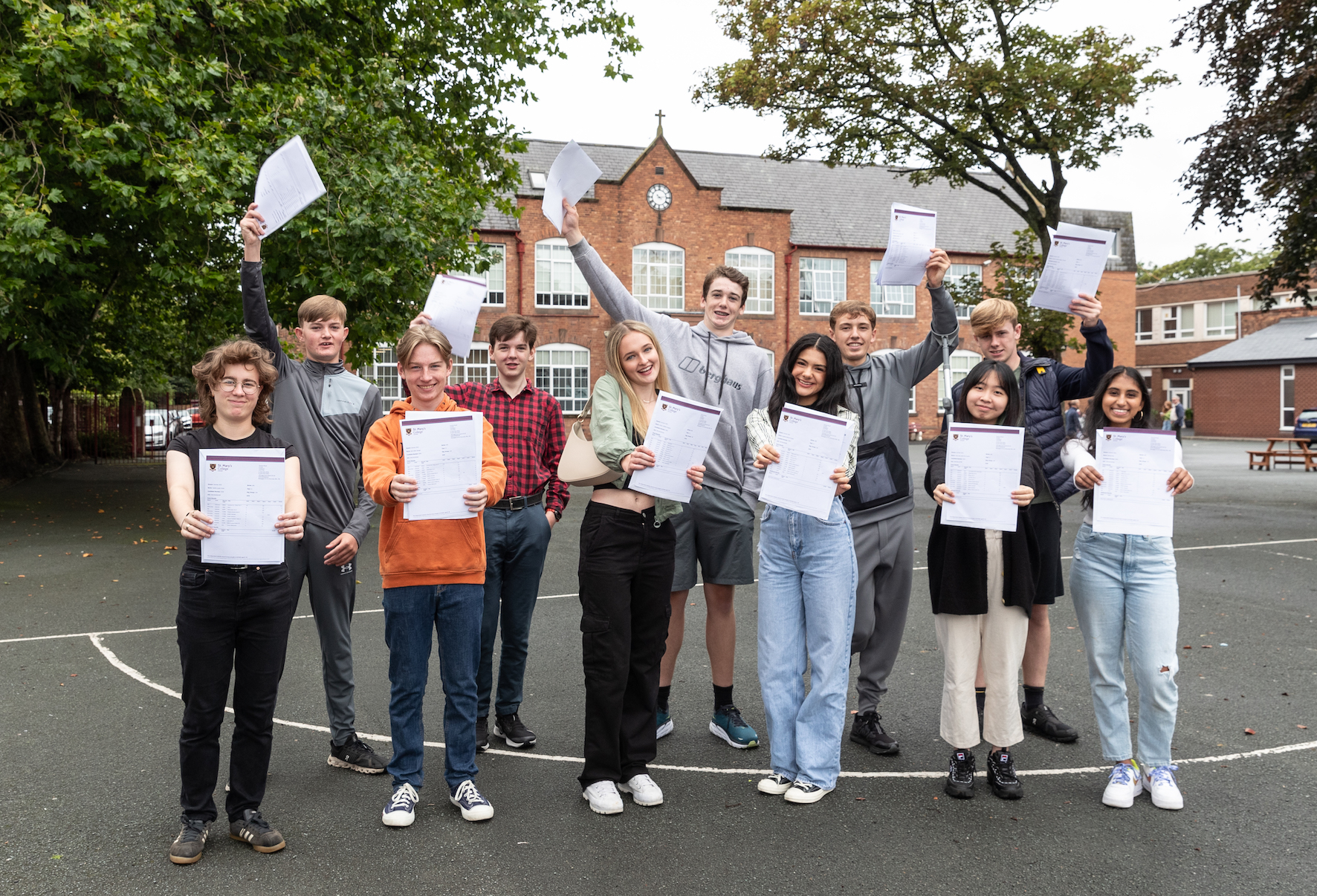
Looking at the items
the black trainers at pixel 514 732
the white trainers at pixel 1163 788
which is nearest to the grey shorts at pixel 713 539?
the black trainers at pixel 514 732

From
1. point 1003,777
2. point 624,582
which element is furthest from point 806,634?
point 1003,777

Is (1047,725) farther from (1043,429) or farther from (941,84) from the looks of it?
(941,84)

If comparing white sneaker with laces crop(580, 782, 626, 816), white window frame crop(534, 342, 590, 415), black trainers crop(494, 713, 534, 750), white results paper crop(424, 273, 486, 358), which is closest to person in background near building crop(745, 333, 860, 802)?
white sneaker with laces crop(580, 782, 626, 816)

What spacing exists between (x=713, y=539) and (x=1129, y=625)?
2020mm

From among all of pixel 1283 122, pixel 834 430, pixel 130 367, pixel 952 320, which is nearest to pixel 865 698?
pixel 834 430

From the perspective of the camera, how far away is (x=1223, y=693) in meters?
5.95

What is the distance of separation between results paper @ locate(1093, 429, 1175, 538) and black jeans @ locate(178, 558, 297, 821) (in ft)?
11.9

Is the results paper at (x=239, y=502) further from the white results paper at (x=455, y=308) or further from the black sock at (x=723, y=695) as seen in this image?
the black sock at (x=723, y=695)

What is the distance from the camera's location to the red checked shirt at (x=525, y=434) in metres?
4.94

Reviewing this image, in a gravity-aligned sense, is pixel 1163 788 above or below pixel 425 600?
below

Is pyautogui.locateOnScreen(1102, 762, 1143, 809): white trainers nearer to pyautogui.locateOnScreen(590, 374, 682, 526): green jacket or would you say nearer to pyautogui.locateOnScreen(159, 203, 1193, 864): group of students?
pyautogui.locateOnScreen(159, 203, 1193, 864): group of students

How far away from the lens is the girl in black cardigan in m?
4.38

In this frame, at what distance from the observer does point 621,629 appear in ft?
13.8

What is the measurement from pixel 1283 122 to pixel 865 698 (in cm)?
1321
